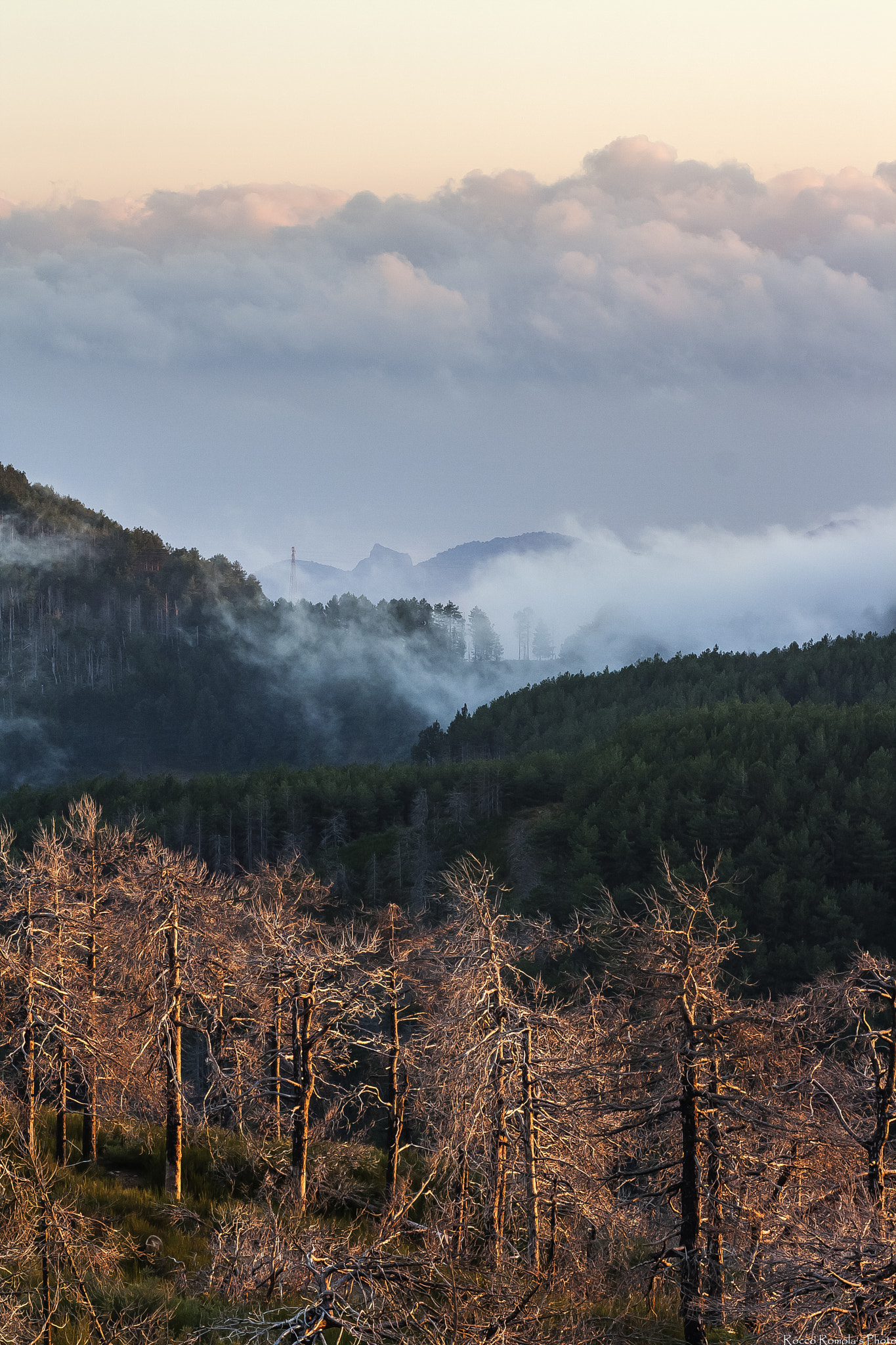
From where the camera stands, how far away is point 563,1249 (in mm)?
20141

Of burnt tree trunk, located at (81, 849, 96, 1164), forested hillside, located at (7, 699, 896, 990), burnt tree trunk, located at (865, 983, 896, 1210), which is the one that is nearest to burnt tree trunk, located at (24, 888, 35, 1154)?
burnt tree trunk, located at (81, 849, 96, 1164)

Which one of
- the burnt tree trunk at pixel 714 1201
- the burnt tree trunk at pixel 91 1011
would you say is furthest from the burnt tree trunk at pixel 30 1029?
the burnt tree trunk at pixel 714 1201

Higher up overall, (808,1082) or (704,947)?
(704,947)

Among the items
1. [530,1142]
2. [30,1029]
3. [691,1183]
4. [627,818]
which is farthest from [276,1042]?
[627,818]

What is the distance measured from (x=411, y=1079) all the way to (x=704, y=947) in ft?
65.9

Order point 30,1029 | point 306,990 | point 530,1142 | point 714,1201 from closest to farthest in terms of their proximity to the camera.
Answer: point 714,1201
point 530,1142
point 30,1029
point 306,990

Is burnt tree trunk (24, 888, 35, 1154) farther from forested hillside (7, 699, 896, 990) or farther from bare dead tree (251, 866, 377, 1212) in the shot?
forested hillside (7, 699, 896, 990)

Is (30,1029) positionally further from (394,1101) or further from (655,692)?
(655,692)

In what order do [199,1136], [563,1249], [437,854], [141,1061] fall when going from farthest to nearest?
[437,854] → [199,1136] → [141,1061] → [563,1249]

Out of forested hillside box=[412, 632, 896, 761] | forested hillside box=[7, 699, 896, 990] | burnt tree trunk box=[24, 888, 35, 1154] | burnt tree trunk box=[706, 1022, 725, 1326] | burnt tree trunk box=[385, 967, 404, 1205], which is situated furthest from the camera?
forested hillside box=[412, 632, 896, 761]

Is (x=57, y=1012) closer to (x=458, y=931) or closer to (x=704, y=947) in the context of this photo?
(x=458, y=931)

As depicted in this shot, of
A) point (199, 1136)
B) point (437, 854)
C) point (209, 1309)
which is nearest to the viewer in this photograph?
point (209, 1309)

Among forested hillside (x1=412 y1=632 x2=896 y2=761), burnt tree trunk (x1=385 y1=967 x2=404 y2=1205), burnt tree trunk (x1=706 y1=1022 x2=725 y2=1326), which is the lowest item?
burnt tree trunk (x1=385 y1=967 x2=404 y2=1205)

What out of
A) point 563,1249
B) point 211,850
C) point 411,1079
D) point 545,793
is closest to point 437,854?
point 545,793
